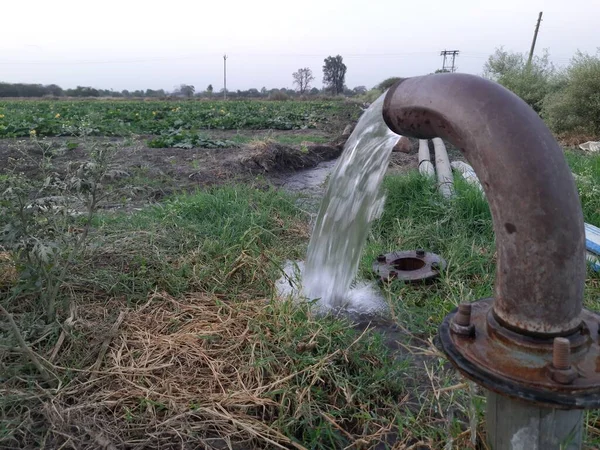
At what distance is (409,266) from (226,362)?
1.49 meters

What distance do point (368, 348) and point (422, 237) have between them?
5.17 feet

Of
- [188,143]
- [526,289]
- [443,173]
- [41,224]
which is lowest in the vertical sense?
[188,143]

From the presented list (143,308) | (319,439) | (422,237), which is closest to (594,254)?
(422,237)

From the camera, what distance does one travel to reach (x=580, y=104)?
11000 millimetres

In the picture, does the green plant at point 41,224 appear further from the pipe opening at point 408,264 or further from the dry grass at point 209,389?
the pipe opening at point 408,264

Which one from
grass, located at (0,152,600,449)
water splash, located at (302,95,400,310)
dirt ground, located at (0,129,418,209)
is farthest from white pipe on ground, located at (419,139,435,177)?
water splash, located at (302,95,400,310)

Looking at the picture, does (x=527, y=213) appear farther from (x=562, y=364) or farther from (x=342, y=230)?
(x=342, y=230)

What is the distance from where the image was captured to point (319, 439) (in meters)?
1.73

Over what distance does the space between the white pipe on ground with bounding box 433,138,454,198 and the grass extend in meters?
0.97

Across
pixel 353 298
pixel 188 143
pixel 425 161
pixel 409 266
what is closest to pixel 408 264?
pixel 409 266

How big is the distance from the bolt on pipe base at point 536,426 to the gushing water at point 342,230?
5.41 feet

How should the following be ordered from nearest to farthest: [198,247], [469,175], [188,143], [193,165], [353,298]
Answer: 1. [353,298]
2. [198,247]
3. [469,175]
4. [193,165]
5. [188,143]

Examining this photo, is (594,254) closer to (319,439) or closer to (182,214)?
(319,439)

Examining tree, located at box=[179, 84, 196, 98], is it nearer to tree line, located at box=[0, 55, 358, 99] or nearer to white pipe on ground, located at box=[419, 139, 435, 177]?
tree line, located at box=[0, 55, 358, 99]
